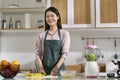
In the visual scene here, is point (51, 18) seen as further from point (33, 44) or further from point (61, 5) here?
point (33, 44)

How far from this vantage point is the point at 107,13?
3.04 meters

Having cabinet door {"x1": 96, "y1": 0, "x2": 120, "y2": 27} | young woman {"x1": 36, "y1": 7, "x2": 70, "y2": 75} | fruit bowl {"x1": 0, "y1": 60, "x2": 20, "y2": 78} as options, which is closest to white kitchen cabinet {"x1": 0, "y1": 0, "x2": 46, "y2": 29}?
cabinet door {"x1": 96, "y1": 0, "x2": 120, "y2": 27}

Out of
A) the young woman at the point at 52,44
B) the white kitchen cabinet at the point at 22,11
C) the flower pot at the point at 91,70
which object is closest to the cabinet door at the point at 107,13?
the white kitchen cabinet at the point at 22,11

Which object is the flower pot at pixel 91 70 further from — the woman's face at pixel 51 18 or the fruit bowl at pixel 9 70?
the woman's face at pixel 51 18

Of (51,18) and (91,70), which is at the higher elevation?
(51,18)

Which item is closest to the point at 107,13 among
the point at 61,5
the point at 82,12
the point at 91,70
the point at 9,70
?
the point at 82,12

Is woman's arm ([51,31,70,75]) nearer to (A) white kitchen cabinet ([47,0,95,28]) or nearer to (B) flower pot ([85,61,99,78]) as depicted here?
(B) flower pot ([85,61,99,78])

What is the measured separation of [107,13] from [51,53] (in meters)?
1.17

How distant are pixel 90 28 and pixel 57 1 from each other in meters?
0.56

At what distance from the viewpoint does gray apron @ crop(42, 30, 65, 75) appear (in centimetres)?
214

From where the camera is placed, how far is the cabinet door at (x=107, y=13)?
3.02 meters

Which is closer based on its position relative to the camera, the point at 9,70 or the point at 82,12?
the point at 9,70

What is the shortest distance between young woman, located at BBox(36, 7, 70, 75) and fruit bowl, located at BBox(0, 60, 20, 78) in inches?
23.9

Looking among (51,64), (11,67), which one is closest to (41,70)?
(51,64)
